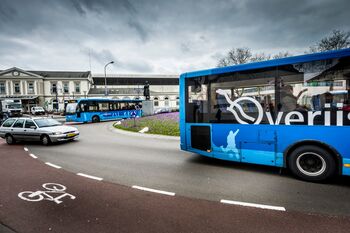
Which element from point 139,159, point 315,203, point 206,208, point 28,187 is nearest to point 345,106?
point 315,203

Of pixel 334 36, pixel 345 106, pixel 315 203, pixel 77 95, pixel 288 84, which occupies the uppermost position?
pixel 334 36

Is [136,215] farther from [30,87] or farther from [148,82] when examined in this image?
[148,82]

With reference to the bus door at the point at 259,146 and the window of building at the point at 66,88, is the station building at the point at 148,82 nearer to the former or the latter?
the window of building at the point at 66,88

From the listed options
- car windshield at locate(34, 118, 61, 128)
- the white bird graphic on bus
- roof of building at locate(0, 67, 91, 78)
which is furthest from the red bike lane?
roof of building at locate(0, 67, 91, 78)

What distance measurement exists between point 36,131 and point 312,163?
1205 cm

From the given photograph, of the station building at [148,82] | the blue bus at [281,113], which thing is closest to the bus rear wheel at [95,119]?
the blue bus at [281,113]

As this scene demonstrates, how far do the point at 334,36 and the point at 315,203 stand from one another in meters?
30.8

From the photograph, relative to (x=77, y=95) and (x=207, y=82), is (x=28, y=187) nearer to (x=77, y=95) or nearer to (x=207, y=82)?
(x=207, y=82)

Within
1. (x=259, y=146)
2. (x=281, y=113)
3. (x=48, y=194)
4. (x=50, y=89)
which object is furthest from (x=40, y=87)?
(x=281, y=113)

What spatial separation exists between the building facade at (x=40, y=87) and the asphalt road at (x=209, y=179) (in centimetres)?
5925

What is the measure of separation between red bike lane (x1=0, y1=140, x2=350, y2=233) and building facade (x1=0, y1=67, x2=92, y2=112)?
203ft

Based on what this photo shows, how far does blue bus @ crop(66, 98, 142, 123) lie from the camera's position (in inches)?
912

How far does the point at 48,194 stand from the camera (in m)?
4.40

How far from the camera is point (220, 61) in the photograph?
38312 mm
